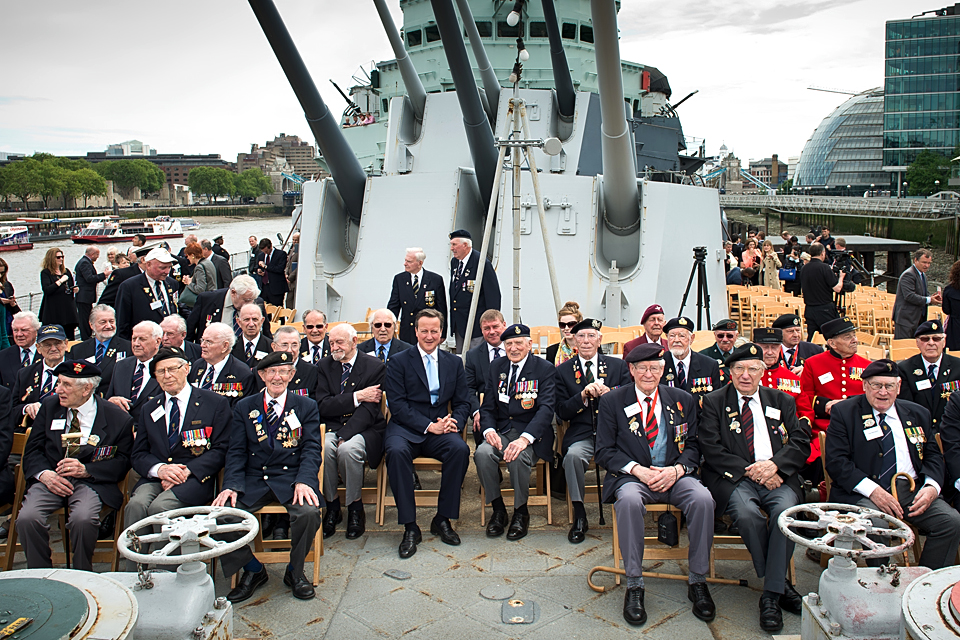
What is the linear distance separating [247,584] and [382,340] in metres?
2.03

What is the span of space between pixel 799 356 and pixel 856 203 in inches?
1716

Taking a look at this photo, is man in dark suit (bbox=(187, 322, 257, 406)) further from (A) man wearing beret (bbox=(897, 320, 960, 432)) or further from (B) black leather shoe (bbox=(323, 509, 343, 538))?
(A) man wearing beret (bbox=(897, 320, 960, 432))

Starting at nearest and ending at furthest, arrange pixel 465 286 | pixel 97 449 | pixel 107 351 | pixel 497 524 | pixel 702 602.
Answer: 1. pixel 702 602
2. pixel 97 449
3. pixel 497 524
4. pixel 107 351
5. pixel 465 286

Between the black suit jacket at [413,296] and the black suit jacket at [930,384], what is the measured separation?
3.35 meters

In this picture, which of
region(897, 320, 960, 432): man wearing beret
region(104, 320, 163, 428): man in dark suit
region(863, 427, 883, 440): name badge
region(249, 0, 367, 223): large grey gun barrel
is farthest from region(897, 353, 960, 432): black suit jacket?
region(249, 0, 367, 223): large grey gun barrel

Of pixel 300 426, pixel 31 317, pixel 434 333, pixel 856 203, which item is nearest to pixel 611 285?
pixel 434 333

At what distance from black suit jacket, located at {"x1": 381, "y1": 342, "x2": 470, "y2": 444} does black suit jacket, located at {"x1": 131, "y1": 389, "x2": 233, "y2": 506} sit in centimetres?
97

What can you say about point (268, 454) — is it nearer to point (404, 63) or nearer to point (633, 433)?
point (633, 433)

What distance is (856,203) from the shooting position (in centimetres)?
4312

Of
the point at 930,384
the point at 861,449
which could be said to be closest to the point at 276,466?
the point at 861,449

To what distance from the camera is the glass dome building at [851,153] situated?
80688 mm

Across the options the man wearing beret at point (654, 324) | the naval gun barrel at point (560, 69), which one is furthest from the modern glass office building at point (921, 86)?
the man wearing beret at point (654, 324)

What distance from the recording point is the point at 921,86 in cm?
6831

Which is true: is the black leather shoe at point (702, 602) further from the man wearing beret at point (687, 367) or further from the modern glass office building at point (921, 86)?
the modern glass office building at point (921, 86)
